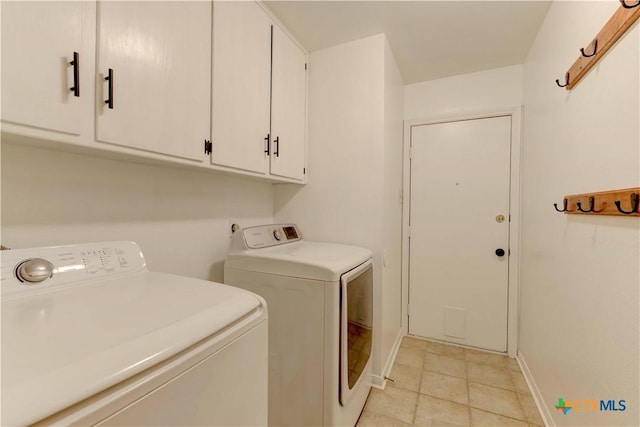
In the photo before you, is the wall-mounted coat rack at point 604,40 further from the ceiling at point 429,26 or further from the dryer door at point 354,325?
the dryer door at point 354,325

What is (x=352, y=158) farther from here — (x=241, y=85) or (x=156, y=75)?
(x=156, y=75)

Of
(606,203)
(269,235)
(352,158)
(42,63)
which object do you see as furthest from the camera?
(352,158)

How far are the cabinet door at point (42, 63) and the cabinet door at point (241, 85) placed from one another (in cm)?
54

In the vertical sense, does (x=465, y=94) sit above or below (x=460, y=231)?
above

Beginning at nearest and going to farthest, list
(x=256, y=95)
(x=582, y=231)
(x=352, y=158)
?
1. (x=582, y=231)
2. (x=256, y=95)
3. (x=352, y=158)

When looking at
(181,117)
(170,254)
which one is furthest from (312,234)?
(181,117)

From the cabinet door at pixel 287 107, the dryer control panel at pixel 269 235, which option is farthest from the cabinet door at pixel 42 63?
the cabinet door at pixel 287 107

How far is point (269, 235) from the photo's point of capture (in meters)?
1.75

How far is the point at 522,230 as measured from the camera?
2264 millimetres

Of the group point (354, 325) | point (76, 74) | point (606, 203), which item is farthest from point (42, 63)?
point (606, 203)

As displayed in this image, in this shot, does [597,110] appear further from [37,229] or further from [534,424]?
[37,229]

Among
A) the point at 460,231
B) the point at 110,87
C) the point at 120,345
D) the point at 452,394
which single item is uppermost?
the point at 110,87

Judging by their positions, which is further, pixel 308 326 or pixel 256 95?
pixel 256 95

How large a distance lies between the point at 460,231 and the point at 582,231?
1.28 m
